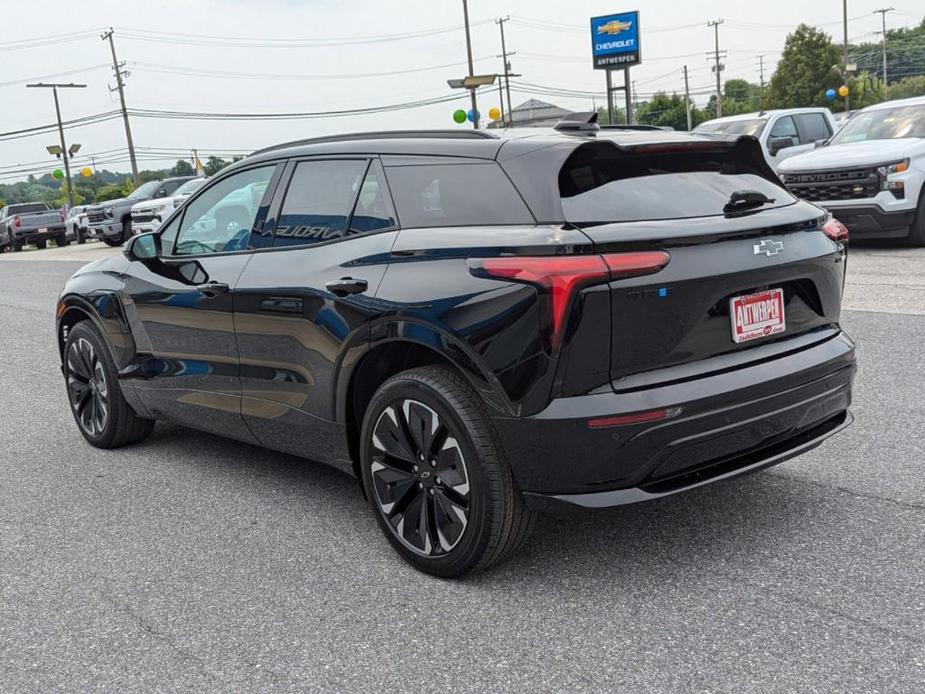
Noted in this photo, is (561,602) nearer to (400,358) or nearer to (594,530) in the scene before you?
(594,530)

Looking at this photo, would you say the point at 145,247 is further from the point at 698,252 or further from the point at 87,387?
the point at 698,252

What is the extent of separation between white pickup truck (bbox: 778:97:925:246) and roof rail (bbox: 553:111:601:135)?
29.4 feet

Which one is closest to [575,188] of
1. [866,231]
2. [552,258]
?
[552,258]

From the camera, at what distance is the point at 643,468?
3.19 m

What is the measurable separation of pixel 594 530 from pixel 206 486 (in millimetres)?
2095

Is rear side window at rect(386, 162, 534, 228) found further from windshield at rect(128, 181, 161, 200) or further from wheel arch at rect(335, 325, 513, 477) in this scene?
windshield at rect(128, 181, 161, 200)

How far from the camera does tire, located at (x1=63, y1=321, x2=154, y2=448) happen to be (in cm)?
556

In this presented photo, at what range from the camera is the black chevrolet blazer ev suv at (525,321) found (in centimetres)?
314

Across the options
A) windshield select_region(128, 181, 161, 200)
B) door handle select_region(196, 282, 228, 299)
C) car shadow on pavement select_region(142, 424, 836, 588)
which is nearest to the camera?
car shadow on pavement select_region(142, 424, 836, 588)

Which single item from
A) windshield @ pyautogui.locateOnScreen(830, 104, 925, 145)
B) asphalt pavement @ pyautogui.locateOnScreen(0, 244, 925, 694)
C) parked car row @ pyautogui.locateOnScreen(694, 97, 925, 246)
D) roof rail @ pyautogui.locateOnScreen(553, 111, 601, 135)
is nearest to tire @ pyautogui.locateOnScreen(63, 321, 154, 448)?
asphalt pavement @ pyautogui.locateOnScreen(0, 244, 925, 694)

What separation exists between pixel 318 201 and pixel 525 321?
1428mm

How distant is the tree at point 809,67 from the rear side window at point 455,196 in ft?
256

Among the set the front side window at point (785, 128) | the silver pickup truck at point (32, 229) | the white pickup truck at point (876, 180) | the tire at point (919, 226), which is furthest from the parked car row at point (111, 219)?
the tire at point (919, 226)

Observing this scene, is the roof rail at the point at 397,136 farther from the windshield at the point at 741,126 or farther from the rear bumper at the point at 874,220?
the windshield at the point at 741,126
